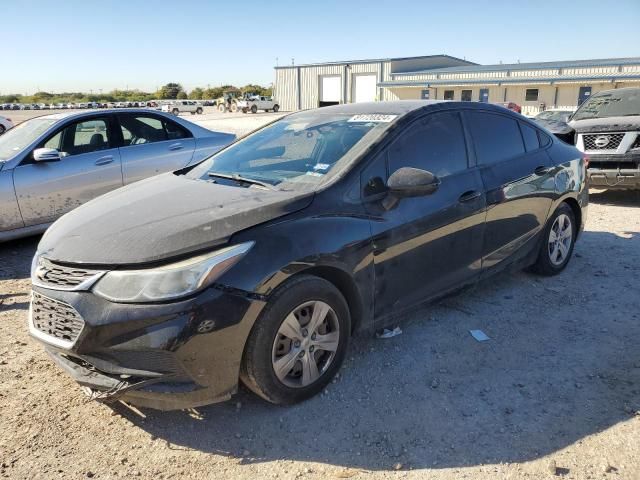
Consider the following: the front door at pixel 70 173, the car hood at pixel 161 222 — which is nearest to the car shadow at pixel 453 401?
the car hood at pixel 161 222

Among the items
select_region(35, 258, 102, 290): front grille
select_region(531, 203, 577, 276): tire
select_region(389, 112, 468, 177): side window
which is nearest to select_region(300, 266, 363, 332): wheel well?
select_region(389, 112, 468, 177): side window

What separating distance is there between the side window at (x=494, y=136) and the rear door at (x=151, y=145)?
14.0 feet

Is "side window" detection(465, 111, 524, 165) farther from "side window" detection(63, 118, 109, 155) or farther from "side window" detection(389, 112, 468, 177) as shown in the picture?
"side window" detection(63, 118, 109, 155)

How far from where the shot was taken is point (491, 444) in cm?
268

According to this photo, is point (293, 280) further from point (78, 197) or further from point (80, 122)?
point (80, 122)

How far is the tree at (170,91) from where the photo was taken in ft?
324

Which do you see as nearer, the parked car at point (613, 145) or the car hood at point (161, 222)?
the car hood at point (161, 222)

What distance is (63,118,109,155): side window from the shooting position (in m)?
6.29

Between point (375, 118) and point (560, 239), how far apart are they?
96.3 inches

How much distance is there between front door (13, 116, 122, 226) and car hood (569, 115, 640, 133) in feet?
23.6

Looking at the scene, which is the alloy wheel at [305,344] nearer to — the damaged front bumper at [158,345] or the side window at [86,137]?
the damaged front bumper at [158,345]

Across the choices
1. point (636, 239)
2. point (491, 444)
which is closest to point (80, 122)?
point (491, 444)

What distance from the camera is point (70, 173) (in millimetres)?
6074

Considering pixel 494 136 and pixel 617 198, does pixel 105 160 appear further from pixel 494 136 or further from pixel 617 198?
pixel 617 198
